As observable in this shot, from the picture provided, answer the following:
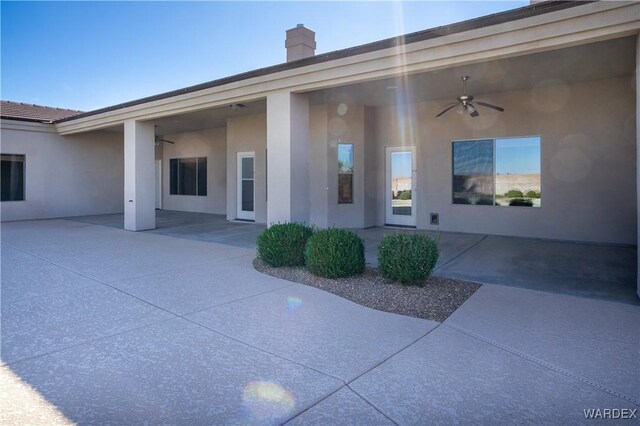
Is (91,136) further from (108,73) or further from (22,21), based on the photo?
(22,21)

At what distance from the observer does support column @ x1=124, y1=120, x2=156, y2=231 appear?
12.1 meters

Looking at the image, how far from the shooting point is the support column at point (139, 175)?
12.1m

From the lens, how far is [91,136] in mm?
16375

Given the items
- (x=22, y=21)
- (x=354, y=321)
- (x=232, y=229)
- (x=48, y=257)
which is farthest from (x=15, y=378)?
(x=22, y=21)

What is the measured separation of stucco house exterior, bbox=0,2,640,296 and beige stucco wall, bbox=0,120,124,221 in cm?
7

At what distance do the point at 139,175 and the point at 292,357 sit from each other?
34.0 ft

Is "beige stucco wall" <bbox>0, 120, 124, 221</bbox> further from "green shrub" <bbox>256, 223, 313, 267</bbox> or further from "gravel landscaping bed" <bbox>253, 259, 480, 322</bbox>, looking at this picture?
"gravel landscaping bed" <bbox>253, 259, 480, 322</bbox>

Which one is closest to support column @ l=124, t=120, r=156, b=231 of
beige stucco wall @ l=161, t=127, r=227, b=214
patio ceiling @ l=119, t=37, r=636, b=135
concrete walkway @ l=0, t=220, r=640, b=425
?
patio ceiling @ l=119, t=37, r=636, b=135

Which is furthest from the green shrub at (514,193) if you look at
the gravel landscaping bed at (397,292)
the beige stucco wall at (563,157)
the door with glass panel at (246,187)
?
the door with glass panel at (246,187)

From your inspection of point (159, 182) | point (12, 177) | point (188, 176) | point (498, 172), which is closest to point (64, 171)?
point (12, 177)

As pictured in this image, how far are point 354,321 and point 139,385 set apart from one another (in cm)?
221

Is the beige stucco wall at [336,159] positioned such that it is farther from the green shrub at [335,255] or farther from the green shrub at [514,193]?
the green shrub at [335,255]

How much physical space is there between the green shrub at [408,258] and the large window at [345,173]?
21.1 ft

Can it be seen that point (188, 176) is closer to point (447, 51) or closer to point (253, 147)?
point (253, 147)
